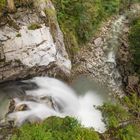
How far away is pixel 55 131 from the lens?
12.1m

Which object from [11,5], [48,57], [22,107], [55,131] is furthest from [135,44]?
[55,131]

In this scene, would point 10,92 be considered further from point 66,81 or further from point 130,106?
point 130,106

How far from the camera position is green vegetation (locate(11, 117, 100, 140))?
1173 centimetres

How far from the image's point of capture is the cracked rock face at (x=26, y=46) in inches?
516

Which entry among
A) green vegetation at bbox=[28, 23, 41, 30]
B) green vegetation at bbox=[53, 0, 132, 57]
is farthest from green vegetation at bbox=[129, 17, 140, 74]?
green vegetation at bbox=[28, 23, 41, 30]

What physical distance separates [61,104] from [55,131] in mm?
2520

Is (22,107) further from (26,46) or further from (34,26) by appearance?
(34,26)

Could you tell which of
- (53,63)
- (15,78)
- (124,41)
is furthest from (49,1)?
(124,41)

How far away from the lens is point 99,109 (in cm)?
1512

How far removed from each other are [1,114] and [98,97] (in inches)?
200

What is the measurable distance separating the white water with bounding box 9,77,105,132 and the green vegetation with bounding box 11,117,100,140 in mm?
839

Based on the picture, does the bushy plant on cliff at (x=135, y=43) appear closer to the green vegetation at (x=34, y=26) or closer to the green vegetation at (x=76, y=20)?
the green vegetation at (x=76, y=20)

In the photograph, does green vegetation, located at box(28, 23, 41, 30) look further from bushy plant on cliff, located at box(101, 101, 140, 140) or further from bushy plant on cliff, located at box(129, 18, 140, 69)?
bushy plant on cliff, located at box(129, 18, 140, 69)

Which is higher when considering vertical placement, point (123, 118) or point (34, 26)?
point (34, 26)
